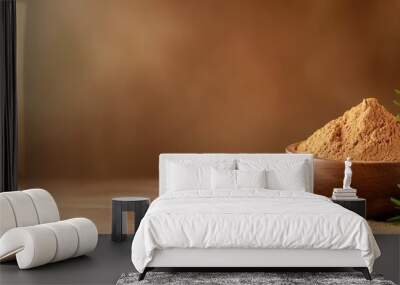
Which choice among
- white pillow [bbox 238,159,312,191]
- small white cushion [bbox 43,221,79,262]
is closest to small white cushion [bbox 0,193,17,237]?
small white cushion [bbox 43,221,79,262]

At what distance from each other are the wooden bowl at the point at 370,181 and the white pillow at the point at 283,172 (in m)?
0.49

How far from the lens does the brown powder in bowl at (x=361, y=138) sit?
7.06m

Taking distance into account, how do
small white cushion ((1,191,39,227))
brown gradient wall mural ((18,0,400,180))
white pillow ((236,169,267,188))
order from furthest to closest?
brown gradient wall mural ((18,0,400,180)) → white pillow ((236,169,267,188)) → small white cushion ((1,191,39,227))

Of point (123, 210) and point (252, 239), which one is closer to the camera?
point (252, 239)

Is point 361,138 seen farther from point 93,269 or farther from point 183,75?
point 93,269

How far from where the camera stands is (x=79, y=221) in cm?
552

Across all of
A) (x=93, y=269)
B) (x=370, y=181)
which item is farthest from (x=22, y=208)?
(x=370, y=181)

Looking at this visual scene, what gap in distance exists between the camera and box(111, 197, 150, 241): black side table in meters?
6.24

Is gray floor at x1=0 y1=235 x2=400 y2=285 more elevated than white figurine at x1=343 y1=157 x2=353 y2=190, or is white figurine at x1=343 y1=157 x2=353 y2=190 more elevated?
white figurine at x1=343 y1=157 x2=353 y2=190

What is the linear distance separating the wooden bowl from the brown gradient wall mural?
219 cm

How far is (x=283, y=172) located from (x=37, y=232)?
2.32 m

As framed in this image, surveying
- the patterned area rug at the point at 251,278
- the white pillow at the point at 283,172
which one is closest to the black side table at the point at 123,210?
the white pillow at the point at 283,172

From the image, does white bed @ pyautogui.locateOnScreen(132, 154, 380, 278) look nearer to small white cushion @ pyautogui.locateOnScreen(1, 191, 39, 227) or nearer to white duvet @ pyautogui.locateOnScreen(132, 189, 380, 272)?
white duvet @ pyautogui.locateOnScreen(132, 189, 380, 272)

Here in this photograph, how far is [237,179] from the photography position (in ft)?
20.4
